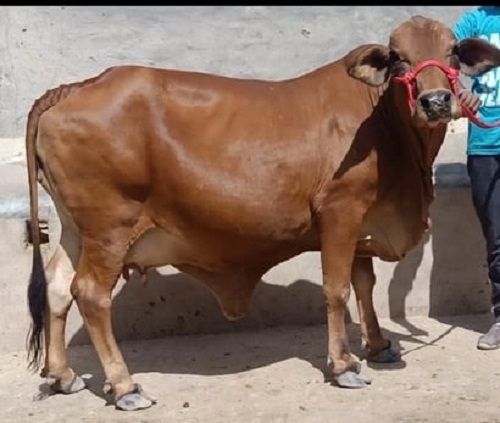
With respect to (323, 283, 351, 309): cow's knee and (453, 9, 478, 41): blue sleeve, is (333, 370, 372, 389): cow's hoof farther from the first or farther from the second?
(453, 9, 478, 41): blue sleeve

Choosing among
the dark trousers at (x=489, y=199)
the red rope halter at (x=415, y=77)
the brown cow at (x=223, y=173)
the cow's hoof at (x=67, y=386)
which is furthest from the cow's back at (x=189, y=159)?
the dark trousers at (x=489, y=199)

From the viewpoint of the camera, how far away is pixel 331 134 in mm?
5770

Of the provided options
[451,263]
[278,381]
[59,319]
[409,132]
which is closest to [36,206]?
[59,319]

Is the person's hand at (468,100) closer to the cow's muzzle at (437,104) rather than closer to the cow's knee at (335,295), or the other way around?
the cow's muzzle at (437,104)

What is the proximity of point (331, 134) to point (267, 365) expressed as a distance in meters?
1.21

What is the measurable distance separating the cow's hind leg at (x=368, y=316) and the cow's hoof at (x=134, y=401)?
121cm

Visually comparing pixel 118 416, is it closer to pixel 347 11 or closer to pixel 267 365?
pixel 267 365

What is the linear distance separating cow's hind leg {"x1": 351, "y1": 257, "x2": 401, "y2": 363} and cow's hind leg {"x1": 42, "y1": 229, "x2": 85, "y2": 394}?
4.57 feet

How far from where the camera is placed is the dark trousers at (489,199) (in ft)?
20.8

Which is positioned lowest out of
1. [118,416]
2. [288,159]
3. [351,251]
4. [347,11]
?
[118,416]

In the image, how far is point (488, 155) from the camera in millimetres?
6309

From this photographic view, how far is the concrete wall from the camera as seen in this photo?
6.64 m

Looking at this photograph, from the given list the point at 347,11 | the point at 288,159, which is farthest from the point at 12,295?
the point at 347,11

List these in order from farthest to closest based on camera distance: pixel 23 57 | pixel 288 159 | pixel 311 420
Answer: pixel 23 57, pixel 288 159, pixel 311 420
